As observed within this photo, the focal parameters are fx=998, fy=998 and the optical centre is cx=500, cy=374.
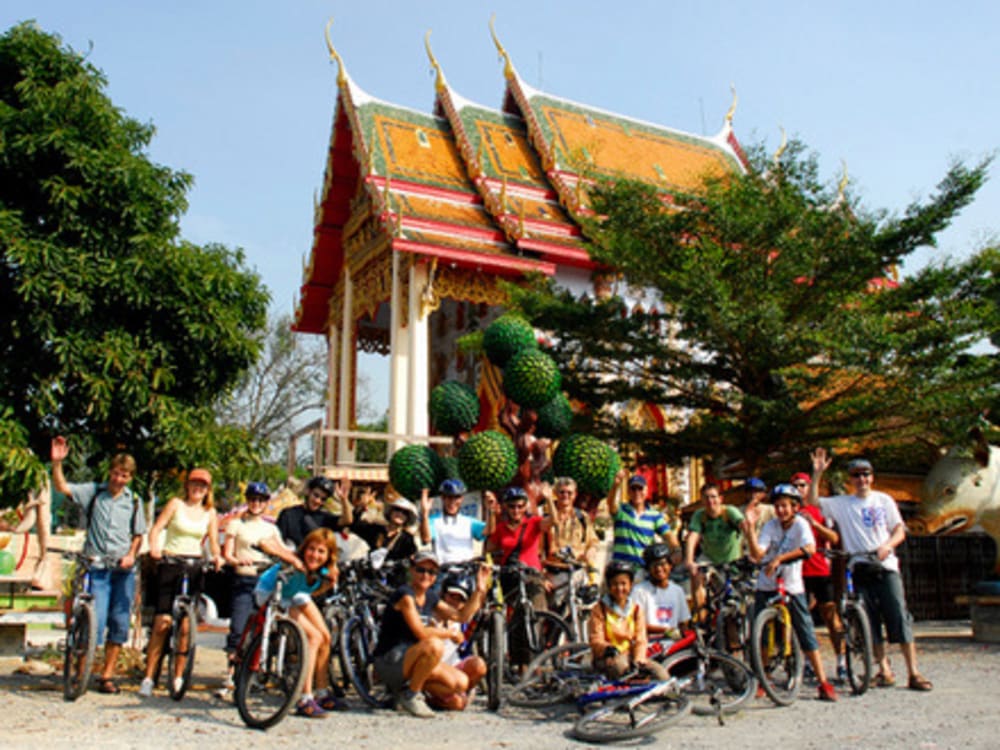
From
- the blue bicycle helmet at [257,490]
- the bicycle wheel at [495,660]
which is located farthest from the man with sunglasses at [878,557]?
the blue bicycle helmet at [257,490]

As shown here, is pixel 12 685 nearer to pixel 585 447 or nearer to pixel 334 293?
pixel 585 447

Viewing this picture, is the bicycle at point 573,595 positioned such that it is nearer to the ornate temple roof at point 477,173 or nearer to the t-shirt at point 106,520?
the t-shirt at point 106,520

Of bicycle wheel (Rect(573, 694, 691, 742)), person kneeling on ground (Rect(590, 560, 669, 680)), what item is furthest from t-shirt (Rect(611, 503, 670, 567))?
bicycle wheel (Rect(573, 694, 691, 742))

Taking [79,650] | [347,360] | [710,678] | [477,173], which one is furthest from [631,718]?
[347,360]

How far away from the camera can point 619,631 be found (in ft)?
17.4

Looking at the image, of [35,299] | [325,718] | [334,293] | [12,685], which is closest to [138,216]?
[35,299]

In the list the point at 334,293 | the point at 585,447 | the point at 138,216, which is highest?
the point at 334,293

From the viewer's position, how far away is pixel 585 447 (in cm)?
911

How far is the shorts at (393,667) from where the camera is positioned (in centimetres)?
535

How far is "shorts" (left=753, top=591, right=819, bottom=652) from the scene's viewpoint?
19.0ft

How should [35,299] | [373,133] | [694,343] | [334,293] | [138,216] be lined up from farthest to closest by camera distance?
1. [334,293]
2. [373,133]
3. [694,343]
4. [138,216]
5. [35,299]

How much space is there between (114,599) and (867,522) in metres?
4.60

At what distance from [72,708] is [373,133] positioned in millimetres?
14248

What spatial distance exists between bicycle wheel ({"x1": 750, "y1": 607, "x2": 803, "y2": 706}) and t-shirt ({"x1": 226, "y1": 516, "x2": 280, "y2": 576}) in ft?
9.52
